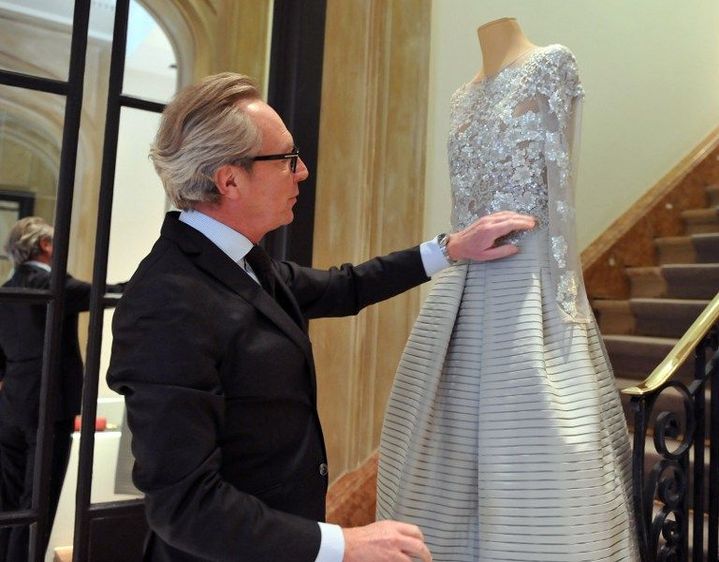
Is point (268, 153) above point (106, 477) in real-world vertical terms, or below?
above

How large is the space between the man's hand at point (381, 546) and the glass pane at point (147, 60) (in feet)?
6.71

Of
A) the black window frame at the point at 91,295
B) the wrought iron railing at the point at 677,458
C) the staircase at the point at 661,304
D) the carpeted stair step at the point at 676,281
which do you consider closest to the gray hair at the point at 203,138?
the black window frame at the point at 91,295

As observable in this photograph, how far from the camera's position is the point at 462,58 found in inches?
129

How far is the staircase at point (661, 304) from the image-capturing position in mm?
3582

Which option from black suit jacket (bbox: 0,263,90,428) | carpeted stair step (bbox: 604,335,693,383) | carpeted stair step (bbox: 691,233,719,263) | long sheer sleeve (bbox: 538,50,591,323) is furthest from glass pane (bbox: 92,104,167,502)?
carpeted stair step (bbox: 691,233,719,263)

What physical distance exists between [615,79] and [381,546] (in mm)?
3973

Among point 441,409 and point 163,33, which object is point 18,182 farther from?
point 441,409

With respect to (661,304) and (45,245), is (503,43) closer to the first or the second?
(45,245)

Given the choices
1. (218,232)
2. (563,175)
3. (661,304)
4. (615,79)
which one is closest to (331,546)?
(218,232)

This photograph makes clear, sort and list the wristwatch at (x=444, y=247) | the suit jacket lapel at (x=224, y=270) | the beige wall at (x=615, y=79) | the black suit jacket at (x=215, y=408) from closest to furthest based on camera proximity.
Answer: the black suit jacket at (x=215, y=408) < the suit jacket lapel at (x=224, y=270) < the wristwatch at (x=444, y=247) < the beige wall at (x=615, y=79)

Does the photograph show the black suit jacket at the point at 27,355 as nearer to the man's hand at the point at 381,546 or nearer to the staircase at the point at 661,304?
the man's hand at the point at 381,546

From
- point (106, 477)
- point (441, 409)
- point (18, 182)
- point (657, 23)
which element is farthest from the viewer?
point (657, 23)

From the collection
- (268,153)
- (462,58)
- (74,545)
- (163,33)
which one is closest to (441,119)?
(462,58)

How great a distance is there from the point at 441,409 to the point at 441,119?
1743mm
